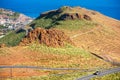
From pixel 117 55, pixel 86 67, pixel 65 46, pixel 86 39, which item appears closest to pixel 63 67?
pixel 86 67

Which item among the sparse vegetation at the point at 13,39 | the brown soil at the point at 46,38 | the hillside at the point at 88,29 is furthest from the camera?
the sparse vegetation at the point at 13,39

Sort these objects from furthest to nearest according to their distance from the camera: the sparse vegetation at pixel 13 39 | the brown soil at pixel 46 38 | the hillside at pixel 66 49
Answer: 1. the sparse vegetation at pixel 13 39
2. the brown soil at pixel 46 38
3. the hillside at pixel 66 49

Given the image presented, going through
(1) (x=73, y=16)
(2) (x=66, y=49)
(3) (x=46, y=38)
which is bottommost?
(2) (x=66, y=49)

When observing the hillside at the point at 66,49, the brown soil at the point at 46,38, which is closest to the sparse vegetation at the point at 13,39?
the hillside at the point at 66,49

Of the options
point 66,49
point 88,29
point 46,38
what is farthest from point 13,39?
point 66,49

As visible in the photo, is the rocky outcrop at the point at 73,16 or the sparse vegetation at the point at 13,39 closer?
the sparse vegetation at the point at 13,39

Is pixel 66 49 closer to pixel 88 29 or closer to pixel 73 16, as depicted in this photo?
pixel 88 29

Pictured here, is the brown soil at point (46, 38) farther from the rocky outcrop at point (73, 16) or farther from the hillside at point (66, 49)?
the rocky outcrop at point (73, 16)

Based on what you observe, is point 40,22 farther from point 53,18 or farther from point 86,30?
point 86,30

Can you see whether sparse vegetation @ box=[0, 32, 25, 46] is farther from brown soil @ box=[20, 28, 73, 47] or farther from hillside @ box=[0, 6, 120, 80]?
brown soil @ box=[20, 28, 73, 47]

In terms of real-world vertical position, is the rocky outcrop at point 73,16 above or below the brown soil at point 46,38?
above

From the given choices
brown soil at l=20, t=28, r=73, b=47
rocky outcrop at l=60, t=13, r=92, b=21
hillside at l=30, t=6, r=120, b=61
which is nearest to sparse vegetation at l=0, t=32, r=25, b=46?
hillside at l=30, t=6, r=120, b=61
